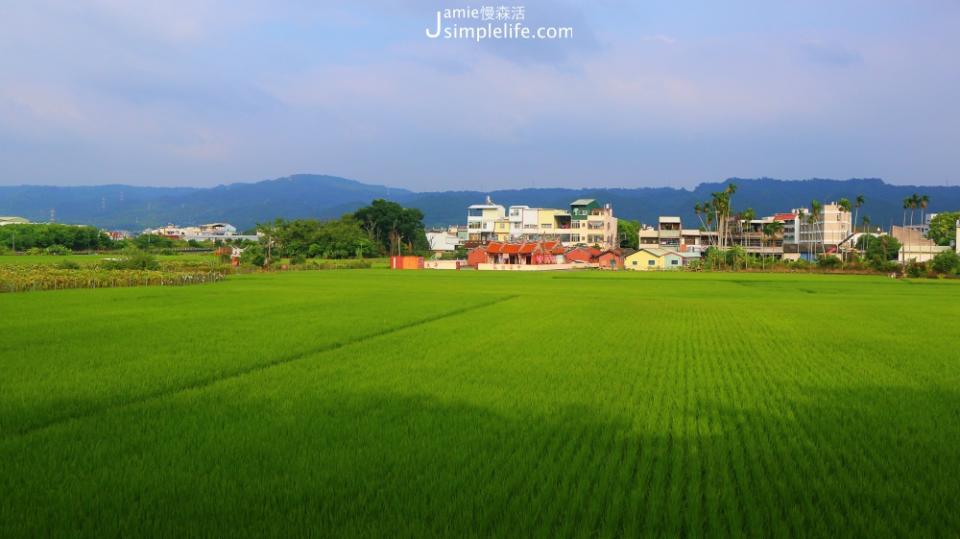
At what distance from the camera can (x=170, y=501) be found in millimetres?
5027

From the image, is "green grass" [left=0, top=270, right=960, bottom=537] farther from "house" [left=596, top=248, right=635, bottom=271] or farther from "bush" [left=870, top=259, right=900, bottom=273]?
"house" [left=596, top=248, right=635, bottom=271]

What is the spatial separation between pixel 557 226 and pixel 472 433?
80.9 metres

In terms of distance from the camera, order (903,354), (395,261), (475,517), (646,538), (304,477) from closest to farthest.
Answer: (646,538)
(475,517)
(304,477)
(903,354)
(395,261)

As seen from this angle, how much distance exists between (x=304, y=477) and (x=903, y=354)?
12.0 m

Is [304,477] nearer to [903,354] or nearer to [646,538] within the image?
[646,538]

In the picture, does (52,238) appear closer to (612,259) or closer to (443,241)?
(443,241)

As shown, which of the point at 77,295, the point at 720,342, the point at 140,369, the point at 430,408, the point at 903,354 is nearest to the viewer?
the point at 430,408

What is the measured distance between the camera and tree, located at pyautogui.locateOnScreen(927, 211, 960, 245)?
7812 cm

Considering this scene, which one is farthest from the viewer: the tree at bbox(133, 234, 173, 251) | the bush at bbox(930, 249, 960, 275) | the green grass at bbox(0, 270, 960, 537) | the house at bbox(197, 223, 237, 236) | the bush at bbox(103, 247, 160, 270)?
the house at bbox(197, 223, 237, 236)

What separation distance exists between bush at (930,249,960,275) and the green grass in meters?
39.7

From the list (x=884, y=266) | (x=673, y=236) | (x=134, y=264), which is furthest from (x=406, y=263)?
(x=884, y=266)

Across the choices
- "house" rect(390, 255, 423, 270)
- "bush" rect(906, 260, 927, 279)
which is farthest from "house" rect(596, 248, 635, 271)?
"bush" rect(906, 260, 927, 279)

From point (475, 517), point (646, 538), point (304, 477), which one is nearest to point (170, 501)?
point (304, 477)

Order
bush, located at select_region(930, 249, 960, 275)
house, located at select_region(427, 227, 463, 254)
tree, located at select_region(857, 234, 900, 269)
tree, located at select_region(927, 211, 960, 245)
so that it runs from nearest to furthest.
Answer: bush, located at select_region(930, 249, 960, 275), tree, located at select_region(857, 234, 900, 269), tree, located at select_region(927, 211, 960, 245), house, located at select_region(427, 227, 463, 254)
